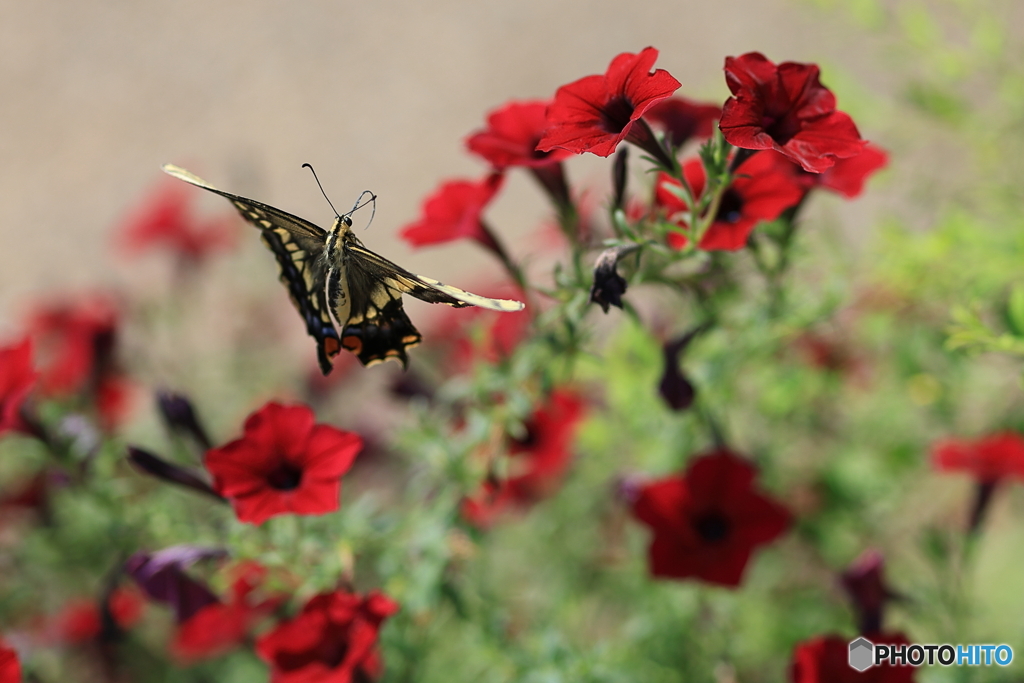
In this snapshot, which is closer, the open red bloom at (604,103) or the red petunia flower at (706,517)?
the open red bloom at (604,103)

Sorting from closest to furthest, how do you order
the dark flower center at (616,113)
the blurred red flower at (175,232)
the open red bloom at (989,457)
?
the dark flower center at (616,113)
the open red bloom at (989,457)
the blurred red flower at (175,232)

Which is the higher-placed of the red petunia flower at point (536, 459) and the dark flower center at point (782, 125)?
the dark flower center at point (782, 125)

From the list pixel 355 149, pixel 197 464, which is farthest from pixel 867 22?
pixel 355 149

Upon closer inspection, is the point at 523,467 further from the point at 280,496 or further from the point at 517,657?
the point at 280,496

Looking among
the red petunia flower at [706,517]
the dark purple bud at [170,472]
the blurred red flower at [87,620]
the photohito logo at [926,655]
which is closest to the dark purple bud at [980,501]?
the photohito logo at [926,655]

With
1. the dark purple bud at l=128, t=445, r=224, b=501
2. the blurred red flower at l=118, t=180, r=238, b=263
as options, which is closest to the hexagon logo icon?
the dark purple bud at l=128, t=445, r=224, b=501

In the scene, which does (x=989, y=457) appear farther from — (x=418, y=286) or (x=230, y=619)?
(x=230, y=619)

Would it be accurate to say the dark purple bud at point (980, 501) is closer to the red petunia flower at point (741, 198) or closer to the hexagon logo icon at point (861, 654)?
the hexagon logo icon at point (861, 654)
